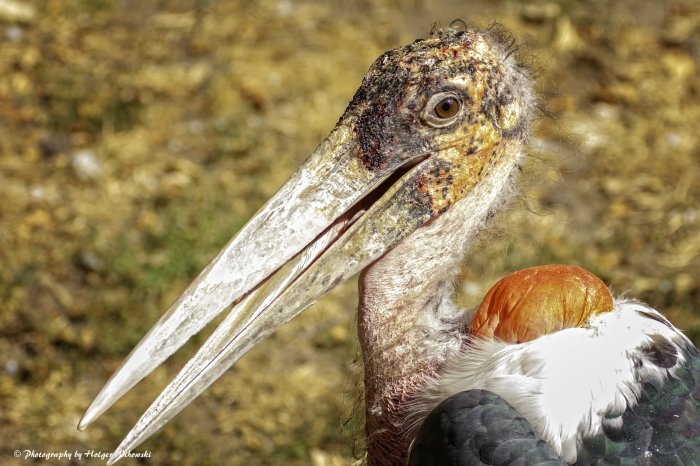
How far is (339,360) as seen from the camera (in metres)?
5.32

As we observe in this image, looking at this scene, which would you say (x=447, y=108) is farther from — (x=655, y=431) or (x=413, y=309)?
(x=655, y=431)

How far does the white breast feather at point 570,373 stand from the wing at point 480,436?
0.08 meters

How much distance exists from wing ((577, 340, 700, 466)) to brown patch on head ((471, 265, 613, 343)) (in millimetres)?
306

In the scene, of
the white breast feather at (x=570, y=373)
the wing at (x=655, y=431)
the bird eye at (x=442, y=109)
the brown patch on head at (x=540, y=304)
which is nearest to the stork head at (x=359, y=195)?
the bird eye at (x=442, y=109)

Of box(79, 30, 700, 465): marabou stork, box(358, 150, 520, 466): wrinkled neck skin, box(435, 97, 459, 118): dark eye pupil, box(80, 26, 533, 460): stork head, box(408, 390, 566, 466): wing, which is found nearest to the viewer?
box(408, 390, 566, 466): wing

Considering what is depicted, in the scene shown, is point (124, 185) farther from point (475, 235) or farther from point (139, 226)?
point (475, 235)

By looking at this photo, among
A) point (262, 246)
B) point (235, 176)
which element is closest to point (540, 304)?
point (262, 246)

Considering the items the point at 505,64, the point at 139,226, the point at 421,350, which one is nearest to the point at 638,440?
the point at 421,350

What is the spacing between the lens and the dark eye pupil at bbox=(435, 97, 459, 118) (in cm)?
316

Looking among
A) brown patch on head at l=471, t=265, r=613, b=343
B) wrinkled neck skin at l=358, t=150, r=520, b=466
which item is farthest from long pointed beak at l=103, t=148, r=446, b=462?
brown patch on head at l=471, t=265, r=613, b=343

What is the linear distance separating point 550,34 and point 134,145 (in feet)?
10.3

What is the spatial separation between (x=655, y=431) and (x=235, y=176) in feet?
12.7

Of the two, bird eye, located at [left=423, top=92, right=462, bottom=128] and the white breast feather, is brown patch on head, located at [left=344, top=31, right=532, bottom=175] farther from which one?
the white breast feather

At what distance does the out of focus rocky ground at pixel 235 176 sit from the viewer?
4.92 meters
